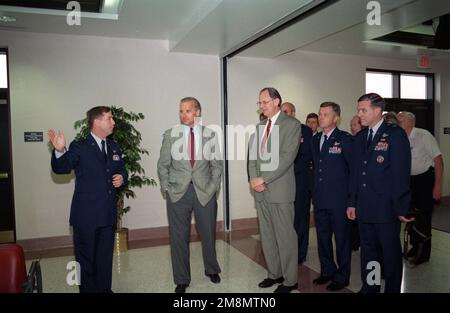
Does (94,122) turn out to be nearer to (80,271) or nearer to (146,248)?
(80,271)

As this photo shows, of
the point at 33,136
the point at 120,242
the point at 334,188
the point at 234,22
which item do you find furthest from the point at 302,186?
the point at 33,136

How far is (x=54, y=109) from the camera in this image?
15.7 feet

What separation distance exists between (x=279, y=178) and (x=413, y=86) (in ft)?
17.0

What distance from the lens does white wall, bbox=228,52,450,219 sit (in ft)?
18.6

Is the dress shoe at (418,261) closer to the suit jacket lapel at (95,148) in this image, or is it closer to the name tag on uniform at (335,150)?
the name tag on uniform at (335,150)

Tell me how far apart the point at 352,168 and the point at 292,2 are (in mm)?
1604

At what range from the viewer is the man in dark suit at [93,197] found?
2684mm

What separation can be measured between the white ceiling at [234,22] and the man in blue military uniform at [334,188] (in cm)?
108

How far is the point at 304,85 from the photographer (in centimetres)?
607

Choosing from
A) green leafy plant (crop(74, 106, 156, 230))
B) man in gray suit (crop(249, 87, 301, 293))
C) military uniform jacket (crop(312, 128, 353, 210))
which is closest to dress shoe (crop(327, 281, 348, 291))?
man in gray suit (crop(249, 87, 301, 293))

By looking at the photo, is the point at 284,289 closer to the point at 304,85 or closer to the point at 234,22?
the point at 234,22

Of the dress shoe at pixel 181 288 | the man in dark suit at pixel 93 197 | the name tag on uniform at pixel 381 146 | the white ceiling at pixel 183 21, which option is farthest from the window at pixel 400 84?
the man in dark suit at pixel 93 197

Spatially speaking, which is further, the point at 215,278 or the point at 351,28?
the point at 351,28

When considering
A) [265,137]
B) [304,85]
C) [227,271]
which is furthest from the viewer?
[304,85]
